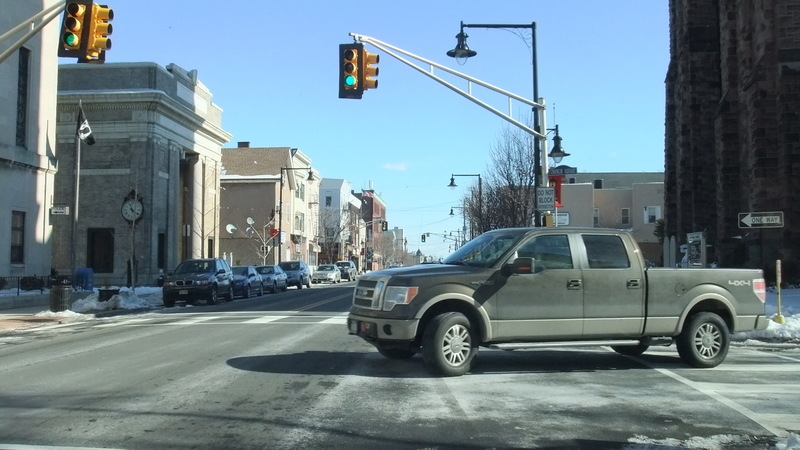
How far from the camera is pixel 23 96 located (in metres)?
26.7

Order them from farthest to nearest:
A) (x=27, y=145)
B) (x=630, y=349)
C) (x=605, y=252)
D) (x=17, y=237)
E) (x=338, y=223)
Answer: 1. (x=338, y=223)
2. (x=27, y=145)
3. (x=17, y=237)
4. (x=630, y=349)
5. (x=605, y=252)

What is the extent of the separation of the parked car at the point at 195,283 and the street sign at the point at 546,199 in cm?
1195

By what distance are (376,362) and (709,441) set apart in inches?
199

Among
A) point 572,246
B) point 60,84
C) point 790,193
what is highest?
point 60,84

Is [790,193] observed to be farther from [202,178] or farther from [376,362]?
[202,178]

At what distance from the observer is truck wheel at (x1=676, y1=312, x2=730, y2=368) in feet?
31.2

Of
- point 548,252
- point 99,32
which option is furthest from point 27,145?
point 548,252

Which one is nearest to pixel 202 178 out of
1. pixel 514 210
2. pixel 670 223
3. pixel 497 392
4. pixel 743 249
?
pixel 514 210

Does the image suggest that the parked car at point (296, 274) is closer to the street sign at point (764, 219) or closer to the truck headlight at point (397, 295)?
the street sign at point (764, 219)

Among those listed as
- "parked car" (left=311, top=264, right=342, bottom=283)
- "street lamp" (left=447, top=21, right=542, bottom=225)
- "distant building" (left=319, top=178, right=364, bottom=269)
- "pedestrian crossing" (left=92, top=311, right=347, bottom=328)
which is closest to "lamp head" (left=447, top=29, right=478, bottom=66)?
"street lamp" (left=447, top=21, right=542, bottom=225)

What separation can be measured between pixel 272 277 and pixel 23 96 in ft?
44.7

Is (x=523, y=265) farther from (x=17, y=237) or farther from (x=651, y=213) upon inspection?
(x=651, y=213)

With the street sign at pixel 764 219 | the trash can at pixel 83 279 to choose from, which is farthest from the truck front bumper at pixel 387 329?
the trash can at pixel 83 279

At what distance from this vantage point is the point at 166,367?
9.59m
